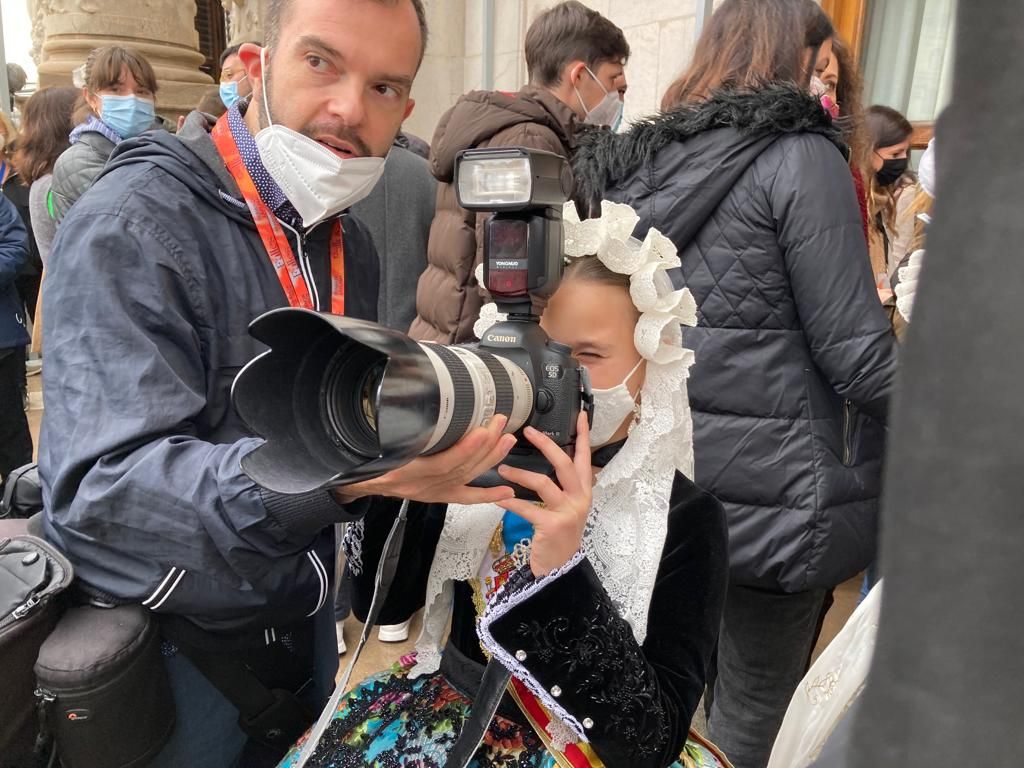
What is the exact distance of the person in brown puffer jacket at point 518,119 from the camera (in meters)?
2.62

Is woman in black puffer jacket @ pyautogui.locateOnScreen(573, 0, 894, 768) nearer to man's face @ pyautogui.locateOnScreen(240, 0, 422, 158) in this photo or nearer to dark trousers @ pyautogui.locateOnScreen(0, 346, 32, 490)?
man's face @ pyautogui.locateOnScreen(240, 0, 422, 158)

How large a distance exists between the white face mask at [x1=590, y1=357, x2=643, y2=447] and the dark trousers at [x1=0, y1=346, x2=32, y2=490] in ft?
11.8

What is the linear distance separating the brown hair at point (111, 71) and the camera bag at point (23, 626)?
3298mm

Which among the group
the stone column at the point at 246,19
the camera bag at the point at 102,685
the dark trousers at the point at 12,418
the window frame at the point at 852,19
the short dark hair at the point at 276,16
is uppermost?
the stone column at the point at 246,19

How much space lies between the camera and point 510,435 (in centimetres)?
107

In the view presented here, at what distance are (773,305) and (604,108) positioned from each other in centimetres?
136

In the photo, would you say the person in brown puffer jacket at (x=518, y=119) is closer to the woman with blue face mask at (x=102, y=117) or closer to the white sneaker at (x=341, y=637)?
the white sneaker at (x=341, y=637)

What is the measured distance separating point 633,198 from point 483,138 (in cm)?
78

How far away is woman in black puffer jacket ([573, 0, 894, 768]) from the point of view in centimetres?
183

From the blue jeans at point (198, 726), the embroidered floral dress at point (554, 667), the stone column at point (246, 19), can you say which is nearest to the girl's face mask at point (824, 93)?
the embroidered floral dress at point (554, 667)

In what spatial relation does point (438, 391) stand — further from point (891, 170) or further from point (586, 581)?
point (891, 170)

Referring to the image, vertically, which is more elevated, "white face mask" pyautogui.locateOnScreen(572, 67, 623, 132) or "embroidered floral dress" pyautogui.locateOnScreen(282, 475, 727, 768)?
"white face mask" pyautogui.locateOnScreen(572, 67, 623, 132)

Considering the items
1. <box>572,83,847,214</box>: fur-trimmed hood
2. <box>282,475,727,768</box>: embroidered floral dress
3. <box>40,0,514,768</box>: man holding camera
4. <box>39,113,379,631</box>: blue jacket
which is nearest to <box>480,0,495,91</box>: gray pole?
<box>572,83,847,214</box>: fur-trimmed hood

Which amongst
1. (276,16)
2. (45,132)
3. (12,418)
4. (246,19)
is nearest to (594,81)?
(276,16)
